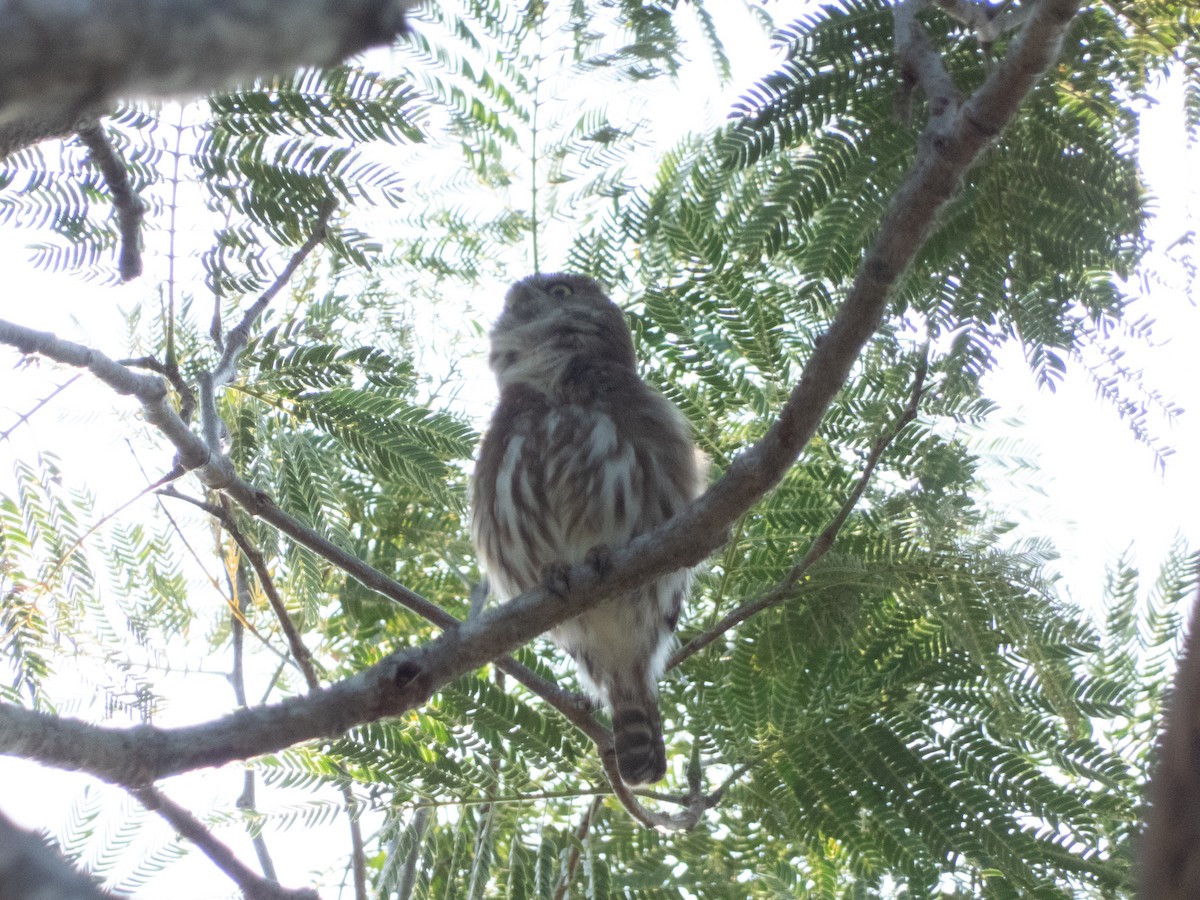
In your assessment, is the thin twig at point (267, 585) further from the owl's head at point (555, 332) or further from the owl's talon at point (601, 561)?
the owl's head at point (555, 332)

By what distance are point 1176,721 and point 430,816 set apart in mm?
3476

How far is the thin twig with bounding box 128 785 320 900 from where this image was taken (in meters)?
2.81

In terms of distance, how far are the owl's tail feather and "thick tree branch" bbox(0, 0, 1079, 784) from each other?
0.99 metres

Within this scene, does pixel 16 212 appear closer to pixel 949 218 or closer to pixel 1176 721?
pixel 949 218

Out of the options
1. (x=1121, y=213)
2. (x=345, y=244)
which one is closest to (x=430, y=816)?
(x=345, y=244)

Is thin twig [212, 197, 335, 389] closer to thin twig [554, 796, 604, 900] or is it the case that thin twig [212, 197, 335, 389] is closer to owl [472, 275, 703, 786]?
owl [472, 275, 703, 786]

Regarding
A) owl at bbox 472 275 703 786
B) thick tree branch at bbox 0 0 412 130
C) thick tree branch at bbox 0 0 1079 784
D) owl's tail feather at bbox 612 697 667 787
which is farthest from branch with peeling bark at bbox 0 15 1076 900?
thick tree branch at bbox 0 0 412 130

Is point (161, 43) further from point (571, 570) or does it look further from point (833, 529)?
point (571, 570)

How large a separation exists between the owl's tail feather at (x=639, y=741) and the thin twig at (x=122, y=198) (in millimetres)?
2070

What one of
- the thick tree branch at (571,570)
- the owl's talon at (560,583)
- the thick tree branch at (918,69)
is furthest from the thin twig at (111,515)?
the thick tree branch at (918,69)

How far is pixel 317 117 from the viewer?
323cm

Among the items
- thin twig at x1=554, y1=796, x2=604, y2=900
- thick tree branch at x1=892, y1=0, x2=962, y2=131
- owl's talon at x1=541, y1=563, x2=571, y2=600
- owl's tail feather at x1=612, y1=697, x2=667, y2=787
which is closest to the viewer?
thick tree branch at x1=892, y1=0, x2=962, y2=131

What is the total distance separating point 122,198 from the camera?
2988 mm

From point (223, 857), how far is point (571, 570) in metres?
1.11
